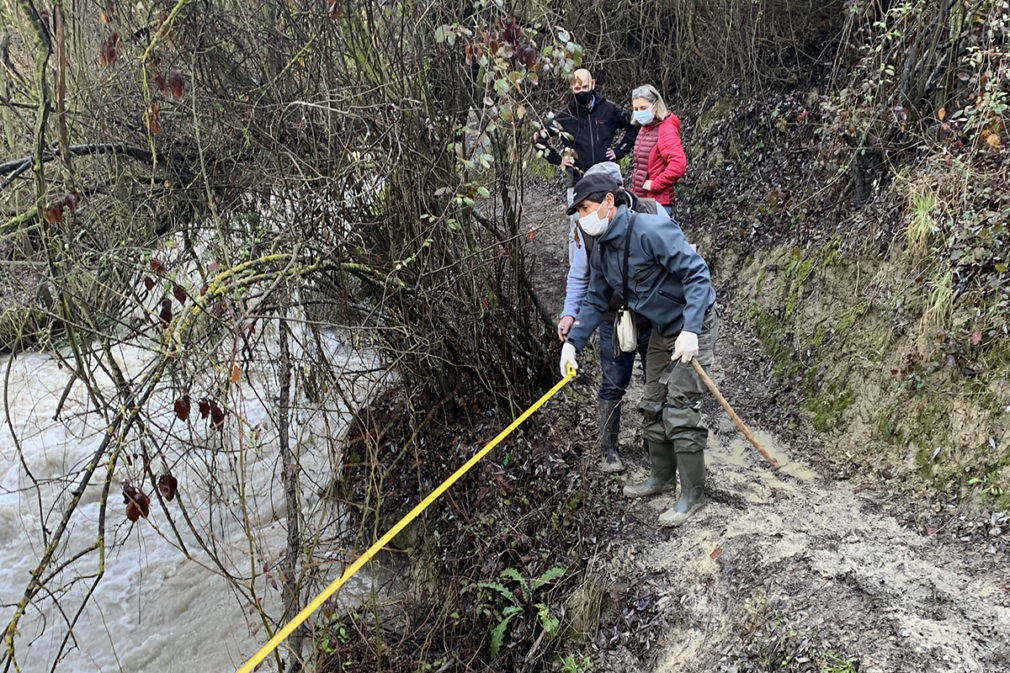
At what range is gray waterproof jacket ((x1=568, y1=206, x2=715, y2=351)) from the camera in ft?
12.1

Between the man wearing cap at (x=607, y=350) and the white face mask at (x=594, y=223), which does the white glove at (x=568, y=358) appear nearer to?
the man wearing cap at (x=607, y=350)

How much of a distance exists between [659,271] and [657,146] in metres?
2.29

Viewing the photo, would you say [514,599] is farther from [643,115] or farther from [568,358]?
[643,115]

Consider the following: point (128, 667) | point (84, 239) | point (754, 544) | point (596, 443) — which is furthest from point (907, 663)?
point (84, 239)

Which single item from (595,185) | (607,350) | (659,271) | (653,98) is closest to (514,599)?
(607,350)

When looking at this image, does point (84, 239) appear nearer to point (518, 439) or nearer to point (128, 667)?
point (128, 667)

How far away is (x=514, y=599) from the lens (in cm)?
430

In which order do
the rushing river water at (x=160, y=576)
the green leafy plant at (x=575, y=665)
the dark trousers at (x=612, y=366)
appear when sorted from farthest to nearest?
the rushing river water at (x=160, y=576) < the dark trousers at (x=612, y=366) < the green leafy plant at (x=575, y=665)

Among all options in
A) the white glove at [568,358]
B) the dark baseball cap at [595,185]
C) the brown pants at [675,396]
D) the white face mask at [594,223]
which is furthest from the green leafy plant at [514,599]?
the dark baseball cap at [595,185]

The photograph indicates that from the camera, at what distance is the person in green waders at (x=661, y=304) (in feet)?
12.3

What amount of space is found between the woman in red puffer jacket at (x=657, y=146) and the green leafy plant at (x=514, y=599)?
3.24 metres

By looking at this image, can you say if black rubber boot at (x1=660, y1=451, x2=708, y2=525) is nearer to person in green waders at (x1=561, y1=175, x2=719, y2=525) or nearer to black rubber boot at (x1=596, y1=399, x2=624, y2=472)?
person in green waders at (x1=561, y1=175, x2=719, y2=525)

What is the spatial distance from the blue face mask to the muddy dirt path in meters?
2.75

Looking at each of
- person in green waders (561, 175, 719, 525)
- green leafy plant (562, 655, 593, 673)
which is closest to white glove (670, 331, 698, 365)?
person in green waders (561, 175, 719, 525)
